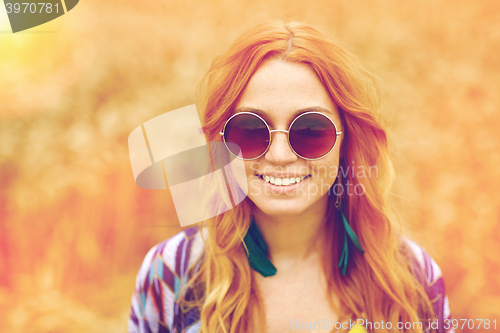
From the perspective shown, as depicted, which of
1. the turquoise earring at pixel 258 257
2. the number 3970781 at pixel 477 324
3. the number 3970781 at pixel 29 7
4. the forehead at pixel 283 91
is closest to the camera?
the forehead at pixel 283 91

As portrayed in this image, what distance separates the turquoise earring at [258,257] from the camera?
1.47 metres

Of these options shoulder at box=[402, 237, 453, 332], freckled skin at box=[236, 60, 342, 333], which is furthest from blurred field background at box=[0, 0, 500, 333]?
freckled skin at box=[236, 60, 342, 333]

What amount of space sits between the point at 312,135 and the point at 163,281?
973mm

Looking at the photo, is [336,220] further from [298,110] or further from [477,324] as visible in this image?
[477,324]

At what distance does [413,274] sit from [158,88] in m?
1.99

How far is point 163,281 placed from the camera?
1.52m

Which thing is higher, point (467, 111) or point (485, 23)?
point (485, 23)

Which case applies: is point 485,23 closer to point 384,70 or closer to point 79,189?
point 384,70

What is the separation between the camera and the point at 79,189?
2328 millimetres

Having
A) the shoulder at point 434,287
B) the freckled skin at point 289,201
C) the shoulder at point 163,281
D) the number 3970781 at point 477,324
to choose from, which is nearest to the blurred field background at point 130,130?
the number 3970781 at point 477,324

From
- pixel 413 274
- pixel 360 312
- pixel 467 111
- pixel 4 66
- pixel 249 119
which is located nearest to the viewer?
pixel 249 119

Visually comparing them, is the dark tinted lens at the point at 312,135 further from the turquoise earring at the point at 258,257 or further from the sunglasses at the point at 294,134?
the turquoise earring at the point at 258,257

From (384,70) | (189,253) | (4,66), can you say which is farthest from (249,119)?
(4,66)

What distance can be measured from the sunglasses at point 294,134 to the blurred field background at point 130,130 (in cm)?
114
